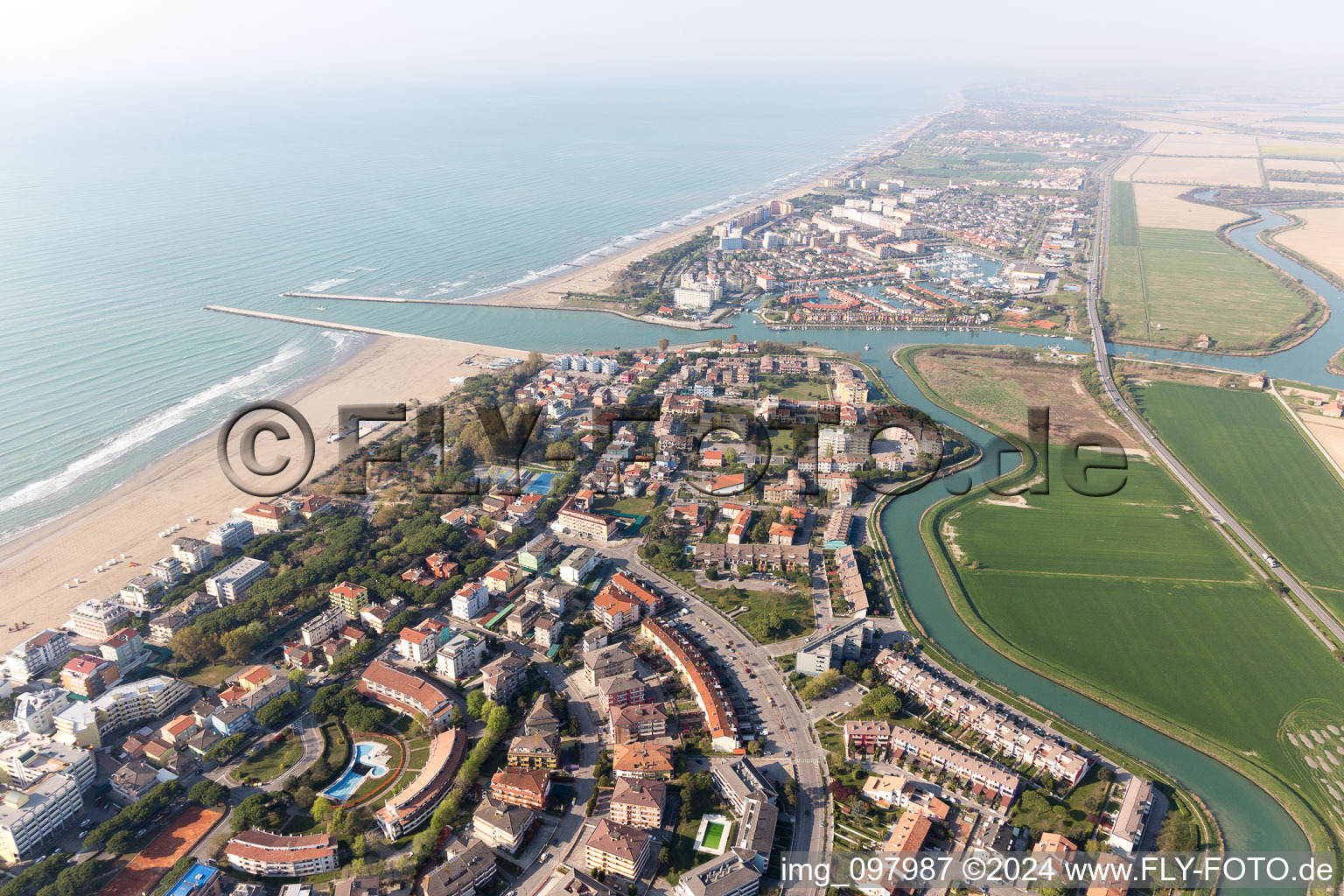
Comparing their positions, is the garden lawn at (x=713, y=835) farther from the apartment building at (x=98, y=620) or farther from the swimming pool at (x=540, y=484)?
the apartment building at (x=98, y=620)

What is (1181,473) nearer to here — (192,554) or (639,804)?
(639,804)

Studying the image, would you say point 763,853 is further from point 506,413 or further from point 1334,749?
point 506,413

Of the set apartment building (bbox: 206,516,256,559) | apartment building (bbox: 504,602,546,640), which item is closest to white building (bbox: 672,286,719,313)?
apartment building (bbox: 206,516,256,559)

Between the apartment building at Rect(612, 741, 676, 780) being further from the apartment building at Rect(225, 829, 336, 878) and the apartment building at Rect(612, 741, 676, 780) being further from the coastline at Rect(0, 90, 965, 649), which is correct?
the coastline at Rect(0, 90, 965, 649)

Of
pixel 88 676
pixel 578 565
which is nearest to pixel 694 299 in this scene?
pixel 578 565

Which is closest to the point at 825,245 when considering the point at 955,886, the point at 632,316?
the point at 632,316

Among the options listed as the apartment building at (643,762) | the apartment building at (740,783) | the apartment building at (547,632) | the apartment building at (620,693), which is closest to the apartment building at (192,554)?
the apartment building at (547,632)
